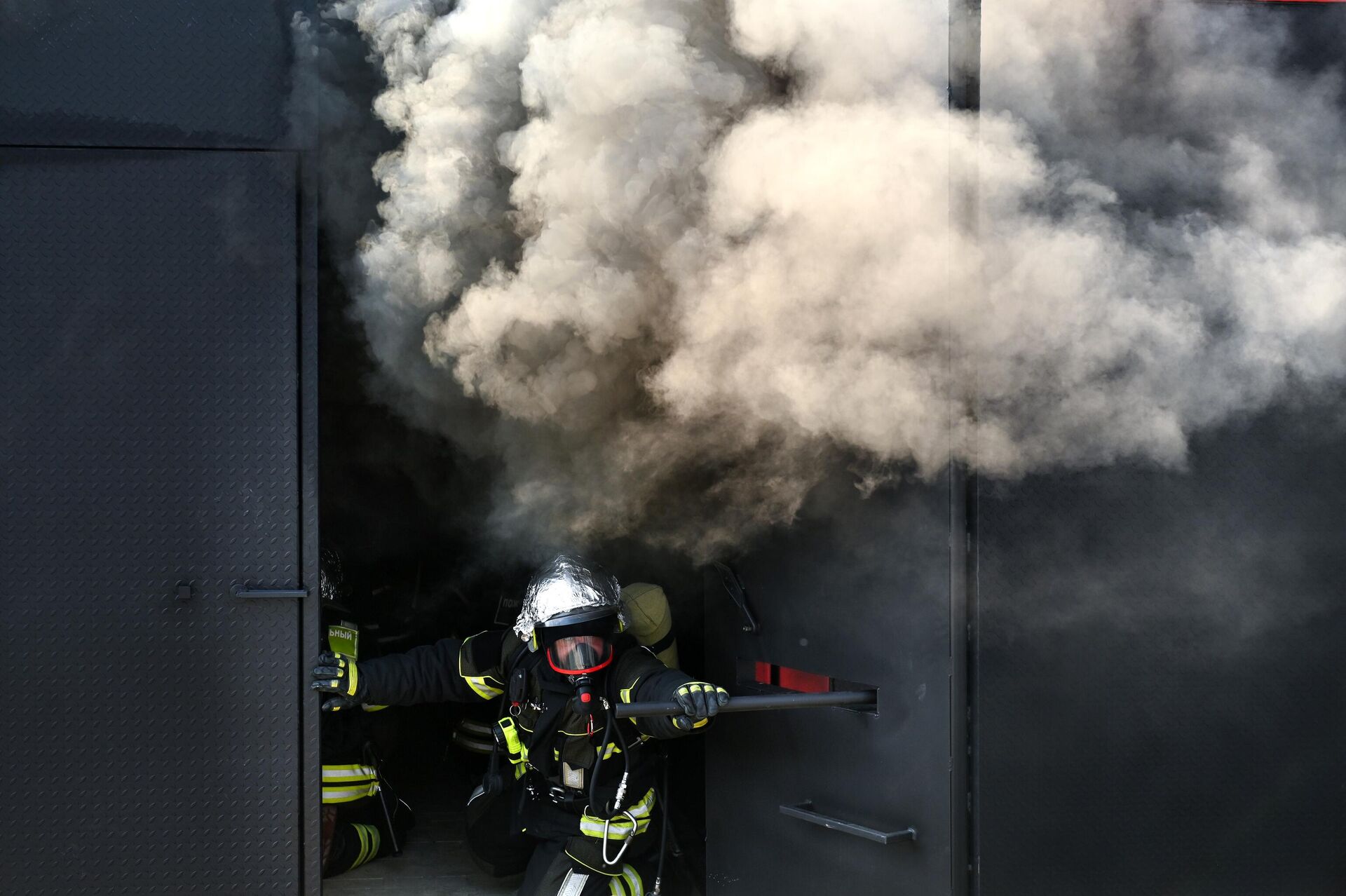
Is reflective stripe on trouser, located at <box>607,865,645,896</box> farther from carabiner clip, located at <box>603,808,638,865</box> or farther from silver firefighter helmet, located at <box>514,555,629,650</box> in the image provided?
silver firefighter helmet, located at <box>514,555,629,650</box>

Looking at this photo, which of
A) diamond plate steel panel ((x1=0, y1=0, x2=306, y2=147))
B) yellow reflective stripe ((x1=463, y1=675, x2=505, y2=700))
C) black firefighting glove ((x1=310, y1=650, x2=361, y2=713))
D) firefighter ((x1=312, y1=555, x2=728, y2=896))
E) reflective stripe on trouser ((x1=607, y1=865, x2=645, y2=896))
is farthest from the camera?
yellow reflective stripe ((x1=463, y1=675, x2=505, y2=700))

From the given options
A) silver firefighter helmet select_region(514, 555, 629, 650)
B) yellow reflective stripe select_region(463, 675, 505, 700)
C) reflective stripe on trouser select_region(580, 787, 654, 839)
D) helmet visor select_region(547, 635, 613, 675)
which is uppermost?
silver firefighter helmet select_region(514, 555, 629, 650)

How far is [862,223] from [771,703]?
1419 mm

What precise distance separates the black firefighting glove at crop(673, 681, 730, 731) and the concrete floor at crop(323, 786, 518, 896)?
49.5 inches

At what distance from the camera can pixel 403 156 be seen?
328 cm

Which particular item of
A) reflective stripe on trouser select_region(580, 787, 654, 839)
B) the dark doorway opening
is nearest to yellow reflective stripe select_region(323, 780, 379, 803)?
the dark doorway opening

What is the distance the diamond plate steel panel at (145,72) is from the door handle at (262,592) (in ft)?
4.33

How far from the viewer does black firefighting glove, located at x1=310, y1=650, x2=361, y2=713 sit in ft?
10.1

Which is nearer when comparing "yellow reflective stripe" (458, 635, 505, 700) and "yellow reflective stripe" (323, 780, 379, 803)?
"yellow reflective stripe" (458, 635, 505, 700)

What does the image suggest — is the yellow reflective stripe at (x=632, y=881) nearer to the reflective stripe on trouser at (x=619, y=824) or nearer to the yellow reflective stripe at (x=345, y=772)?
the reflective stripe on trouser at (x=619, y=824)

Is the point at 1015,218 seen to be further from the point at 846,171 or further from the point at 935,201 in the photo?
the point at 846,171

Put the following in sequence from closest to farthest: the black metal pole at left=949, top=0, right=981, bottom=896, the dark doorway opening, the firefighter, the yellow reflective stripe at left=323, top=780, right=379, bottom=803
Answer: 1. the black metal pole at left=949, top=0, right=981, bottom=896
2. the firefighter
3. the yellow reflective stripe at left=323, top=780, right=379, bottom=803
4. the dark doorway opening

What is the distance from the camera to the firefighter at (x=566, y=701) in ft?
10.5

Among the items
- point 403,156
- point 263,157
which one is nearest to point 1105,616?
point 403,156
